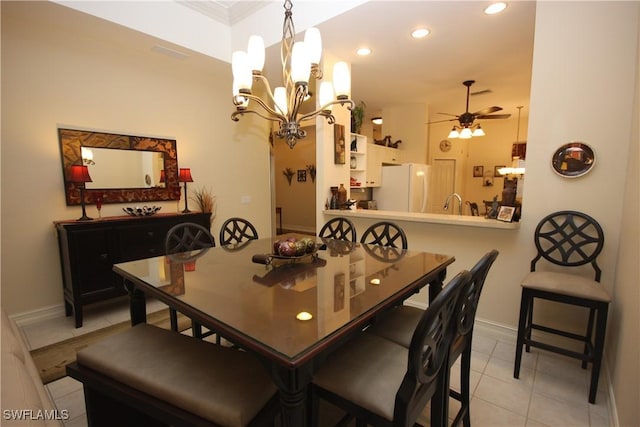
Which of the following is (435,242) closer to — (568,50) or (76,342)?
(568,50)

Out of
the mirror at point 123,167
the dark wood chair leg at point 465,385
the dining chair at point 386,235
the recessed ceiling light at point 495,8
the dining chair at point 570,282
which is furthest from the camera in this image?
the mirror at point 123,167

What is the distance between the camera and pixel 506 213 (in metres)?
2.44

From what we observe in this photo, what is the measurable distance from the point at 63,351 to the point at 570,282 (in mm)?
3695

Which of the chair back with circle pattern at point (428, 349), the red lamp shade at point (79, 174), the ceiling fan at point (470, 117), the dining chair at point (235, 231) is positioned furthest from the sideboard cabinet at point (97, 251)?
the ceiling fan at point (470, 117)

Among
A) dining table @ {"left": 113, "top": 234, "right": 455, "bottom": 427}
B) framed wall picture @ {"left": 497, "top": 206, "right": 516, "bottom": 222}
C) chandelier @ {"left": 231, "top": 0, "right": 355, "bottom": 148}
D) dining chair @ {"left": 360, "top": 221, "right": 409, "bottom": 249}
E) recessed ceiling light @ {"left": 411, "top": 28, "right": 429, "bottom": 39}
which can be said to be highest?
recessed ceiling light @ {"left": 411, "top": 28, "right": 429, "bottom": 39}

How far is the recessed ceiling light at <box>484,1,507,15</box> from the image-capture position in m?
2.46

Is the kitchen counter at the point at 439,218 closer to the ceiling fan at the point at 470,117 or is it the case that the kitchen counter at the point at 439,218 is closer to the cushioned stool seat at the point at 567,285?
the cushioned stool seat at the point at 567,285

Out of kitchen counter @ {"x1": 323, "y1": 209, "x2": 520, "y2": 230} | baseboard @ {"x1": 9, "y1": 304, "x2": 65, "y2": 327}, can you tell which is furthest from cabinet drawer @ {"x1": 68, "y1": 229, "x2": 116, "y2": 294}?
kitchen counter @ {"x1": 323, "y1": 209, "x2": 520, "y2": 230}

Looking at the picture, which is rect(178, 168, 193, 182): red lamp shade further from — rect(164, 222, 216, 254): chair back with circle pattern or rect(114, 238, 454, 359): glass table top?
rect(114, 238, 454, 359): glass table top

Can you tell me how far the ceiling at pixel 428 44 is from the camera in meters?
2.62

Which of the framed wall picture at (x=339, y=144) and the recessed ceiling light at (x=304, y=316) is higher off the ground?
the framed wall picture at (x=339, y=144)

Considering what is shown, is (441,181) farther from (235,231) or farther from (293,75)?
(293,75)

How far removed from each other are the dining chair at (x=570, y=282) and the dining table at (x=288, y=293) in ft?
2.32

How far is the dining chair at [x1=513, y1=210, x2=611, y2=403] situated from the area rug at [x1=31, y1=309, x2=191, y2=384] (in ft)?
9.13
